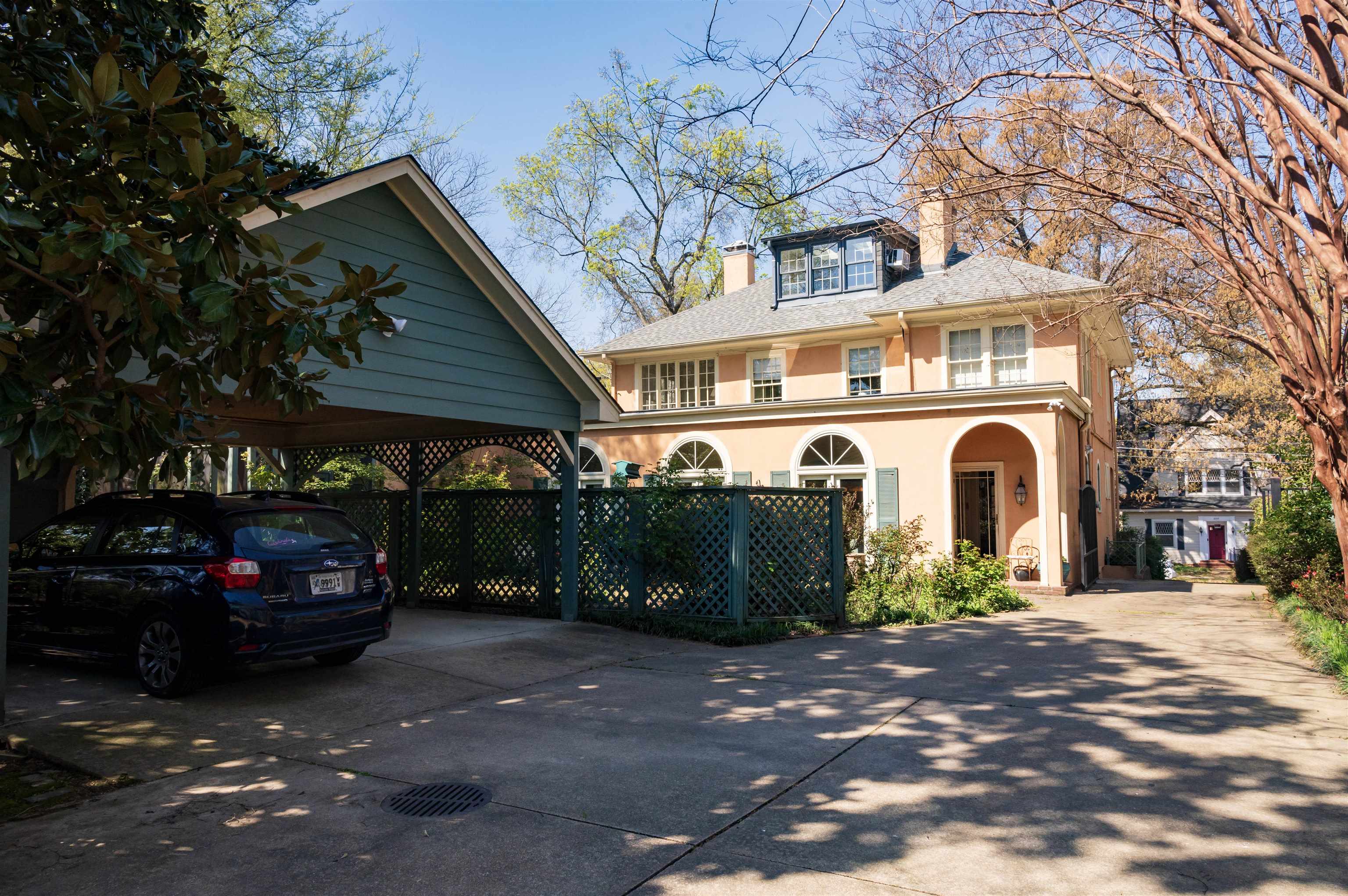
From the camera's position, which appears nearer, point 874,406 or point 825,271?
point 874,406

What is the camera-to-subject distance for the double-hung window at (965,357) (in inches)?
769

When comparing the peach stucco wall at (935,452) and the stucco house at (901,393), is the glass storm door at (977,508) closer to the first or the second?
the stucco house at (901,393)

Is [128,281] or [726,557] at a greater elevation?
[128,281]

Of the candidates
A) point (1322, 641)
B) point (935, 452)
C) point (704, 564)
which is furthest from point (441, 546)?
point (1322, 641)

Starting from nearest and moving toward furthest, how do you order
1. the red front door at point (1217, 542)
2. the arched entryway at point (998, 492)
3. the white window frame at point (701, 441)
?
the arched entryway at point (998, 492)
the white window frame at point (701, 441)
the red front door at point (1217, 542)

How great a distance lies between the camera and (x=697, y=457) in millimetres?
21203

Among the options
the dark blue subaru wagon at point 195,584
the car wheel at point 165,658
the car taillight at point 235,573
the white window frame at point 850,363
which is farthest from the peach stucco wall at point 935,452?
the car wheel at point 165,658

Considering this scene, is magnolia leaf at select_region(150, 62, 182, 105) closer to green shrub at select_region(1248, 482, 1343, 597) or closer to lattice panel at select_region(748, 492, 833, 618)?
lattice panel at select_region(748, 492, 833, 618)

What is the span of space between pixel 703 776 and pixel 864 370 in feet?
55.7

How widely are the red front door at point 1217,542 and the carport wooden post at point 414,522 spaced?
136 ft

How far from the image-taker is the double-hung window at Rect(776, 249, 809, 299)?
912 inches

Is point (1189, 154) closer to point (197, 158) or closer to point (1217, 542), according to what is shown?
point (197, 158)

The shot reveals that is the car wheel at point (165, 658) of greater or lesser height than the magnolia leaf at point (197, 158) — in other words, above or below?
below

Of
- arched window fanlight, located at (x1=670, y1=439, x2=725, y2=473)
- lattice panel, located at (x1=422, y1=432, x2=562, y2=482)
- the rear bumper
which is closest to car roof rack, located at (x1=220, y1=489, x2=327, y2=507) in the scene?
the rear bumper
